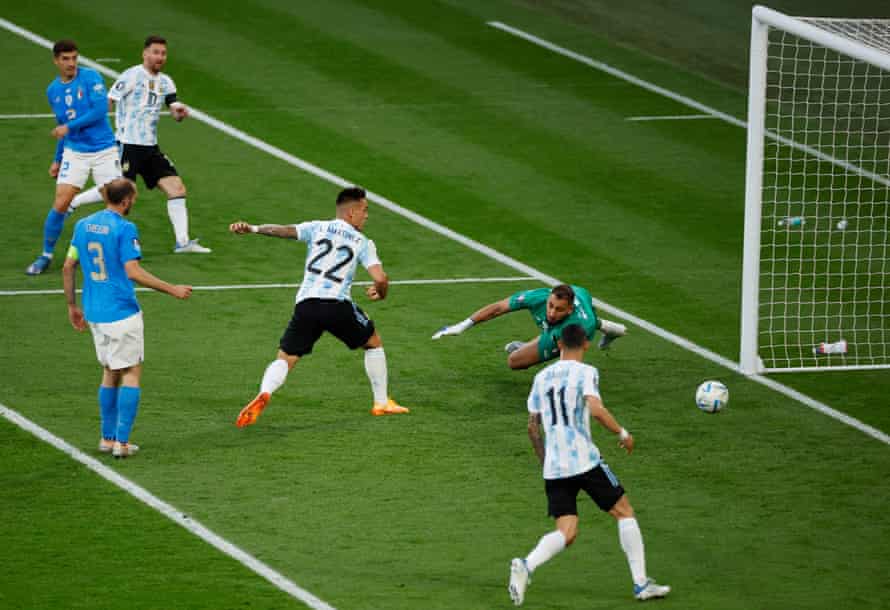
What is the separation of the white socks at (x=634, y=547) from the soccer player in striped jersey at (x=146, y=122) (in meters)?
9.46

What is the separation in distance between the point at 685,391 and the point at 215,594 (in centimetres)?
573

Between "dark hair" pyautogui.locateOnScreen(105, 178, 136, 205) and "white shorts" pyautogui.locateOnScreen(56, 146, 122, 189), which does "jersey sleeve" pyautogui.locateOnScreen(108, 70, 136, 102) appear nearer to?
"white shorts" pyautogui.locateOnScreen(56, 146, 122, 189)

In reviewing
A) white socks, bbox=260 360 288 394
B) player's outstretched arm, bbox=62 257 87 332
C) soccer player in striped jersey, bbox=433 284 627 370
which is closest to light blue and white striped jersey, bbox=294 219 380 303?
white socks, bbox=260 360 288 394

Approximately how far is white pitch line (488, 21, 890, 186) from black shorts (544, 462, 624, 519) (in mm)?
11466

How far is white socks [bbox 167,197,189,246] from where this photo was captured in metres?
18.9

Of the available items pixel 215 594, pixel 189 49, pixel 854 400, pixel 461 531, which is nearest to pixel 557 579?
pixel 461 531

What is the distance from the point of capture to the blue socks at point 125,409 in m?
12.7

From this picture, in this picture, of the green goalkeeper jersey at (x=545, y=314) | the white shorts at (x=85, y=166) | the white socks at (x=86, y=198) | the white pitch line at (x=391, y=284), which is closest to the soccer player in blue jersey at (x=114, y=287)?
the green goalkeeper jersey at (x=545, y=314)

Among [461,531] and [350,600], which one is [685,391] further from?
[350,600]

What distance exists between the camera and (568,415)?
10.4m

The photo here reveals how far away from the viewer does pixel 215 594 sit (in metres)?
10.6

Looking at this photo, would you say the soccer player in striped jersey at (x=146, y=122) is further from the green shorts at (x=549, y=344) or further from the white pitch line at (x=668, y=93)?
the white pitch line at (x=668, y=93)

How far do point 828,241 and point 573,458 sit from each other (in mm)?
10021

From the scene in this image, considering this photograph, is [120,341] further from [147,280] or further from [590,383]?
[590,383]
